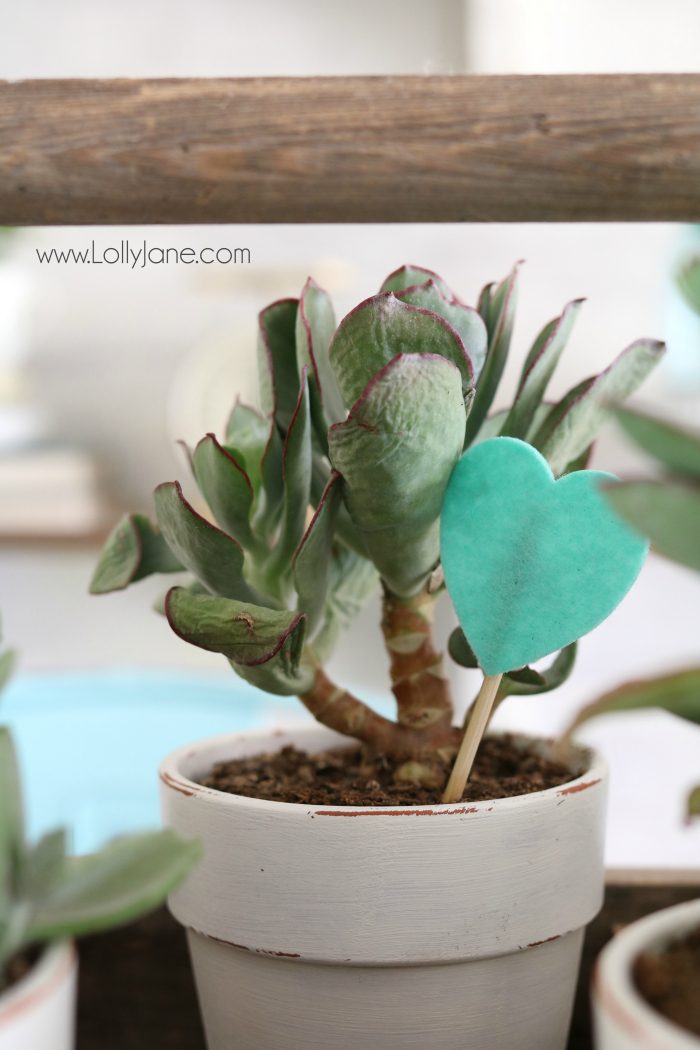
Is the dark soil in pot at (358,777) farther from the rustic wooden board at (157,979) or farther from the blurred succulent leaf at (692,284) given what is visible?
the blurred succulent leaf at (692,284)

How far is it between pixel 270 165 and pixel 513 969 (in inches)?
10.8

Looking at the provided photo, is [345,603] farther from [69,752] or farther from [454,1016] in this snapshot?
[69,752]

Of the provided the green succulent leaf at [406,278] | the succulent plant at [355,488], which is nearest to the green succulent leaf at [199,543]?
the succulent plant at [355,488]

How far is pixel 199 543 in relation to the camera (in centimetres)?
34

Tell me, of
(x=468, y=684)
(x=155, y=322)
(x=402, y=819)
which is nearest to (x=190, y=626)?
(x=402, y=819)

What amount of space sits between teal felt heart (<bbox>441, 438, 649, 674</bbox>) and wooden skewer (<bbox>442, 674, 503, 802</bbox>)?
0.04 ft

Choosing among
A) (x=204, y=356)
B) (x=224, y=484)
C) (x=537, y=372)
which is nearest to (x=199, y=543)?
(x=224, y=484)

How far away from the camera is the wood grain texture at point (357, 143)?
0.37 metres

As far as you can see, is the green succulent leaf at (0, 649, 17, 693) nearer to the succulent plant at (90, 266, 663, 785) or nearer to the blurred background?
the succulent plant at (90, 266, 663, 785)

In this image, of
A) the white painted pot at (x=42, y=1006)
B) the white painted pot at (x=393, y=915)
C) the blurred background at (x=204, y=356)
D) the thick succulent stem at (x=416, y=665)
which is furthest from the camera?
the blurred background at (x=204, y=356)

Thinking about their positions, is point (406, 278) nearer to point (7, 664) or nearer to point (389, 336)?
point (389, 336)

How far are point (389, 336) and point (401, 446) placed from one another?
37 mm

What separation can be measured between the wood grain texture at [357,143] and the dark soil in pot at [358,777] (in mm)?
202

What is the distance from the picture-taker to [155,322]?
145 inches
